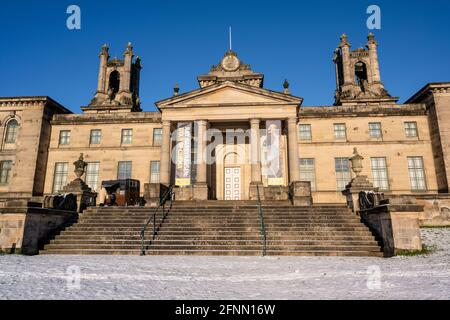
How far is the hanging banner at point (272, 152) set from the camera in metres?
21.9

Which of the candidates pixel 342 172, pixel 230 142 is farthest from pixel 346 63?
pixel 230 142

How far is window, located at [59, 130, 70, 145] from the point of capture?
1013 inches

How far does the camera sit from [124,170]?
24.9m

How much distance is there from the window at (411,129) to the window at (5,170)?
107 ft

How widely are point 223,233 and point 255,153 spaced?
896 cm

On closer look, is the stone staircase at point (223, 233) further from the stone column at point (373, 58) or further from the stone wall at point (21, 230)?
the stone column at point (373, 58)

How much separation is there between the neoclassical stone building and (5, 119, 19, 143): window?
0.08m

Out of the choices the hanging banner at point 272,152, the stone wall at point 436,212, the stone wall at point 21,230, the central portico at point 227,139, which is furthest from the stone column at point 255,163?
the stone wall at point 21,230

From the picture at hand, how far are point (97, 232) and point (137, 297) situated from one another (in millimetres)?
9189

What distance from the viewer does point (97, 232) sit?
506 inches

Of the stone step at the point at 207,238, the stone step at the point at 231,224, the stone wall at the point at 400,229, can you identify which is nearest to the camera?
Answer: the stone wall at the point at 400,229

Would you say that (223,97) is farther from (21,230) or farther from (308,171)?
(21,230)

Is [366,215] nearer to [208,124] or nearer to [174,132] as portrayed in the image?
[208,124]
